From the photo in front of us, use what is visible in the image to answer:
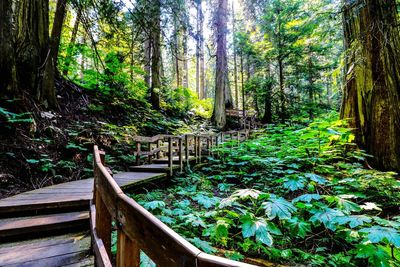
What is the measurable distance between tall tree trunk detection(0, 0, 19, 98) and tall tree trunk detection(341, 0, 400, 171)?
25.7 ft

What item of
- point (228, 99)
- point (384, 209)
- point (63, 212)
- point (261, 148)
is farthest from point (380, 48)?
point (228, 99)

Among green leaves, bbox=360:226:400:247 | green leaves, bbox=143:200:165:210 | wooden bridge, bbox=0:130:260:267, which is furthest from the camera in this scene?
green leaves, bbox=143:200:165:210

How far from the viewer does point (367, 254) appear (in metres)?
2.43

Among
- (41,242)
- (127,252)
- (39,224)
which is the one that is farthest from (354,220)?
(39,224)

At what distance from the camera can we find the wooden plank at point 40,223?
9.54 ft

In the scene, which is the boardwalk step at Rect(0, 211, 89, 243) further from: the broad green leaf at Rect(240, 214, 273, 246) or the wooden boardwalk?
the broad green leaf at Rect(240, 214, 273, 246)

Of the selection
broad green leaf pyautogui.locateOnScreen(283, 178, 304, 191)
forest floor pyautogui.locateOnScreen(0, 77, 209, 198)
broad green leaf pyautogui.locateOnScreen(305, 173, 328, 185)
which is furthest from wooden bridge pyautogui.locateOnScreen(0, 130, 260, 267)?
broad green leaf pyautogui.locateOnScreen(305, 173, 328, 185)

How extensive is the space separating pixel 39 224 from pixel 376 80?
677 centimetres

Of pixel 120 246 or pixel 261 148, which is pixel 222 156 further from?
pixel 120 246

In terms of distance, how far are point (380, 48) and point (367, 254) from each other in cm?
478

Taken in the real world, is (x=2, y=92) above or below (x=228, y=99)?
below

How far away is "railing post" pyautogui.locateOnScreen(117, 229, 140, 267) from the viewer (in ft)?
4.14

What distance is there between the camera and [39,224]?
302 cm

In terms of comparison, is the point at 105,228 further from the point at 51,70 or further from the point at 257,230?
the point at 51,70
